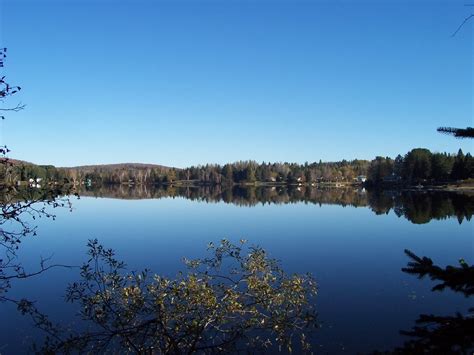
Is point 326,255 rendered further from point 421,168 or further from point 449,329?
point 421,168

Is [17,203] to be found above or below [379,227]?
above

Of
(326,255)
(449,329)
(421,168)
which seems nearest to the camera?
(449,329)

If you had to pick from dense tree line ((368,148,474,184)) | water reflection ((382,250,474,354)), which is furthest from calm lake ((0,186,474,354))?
dense tree line ((368,148,474,184))

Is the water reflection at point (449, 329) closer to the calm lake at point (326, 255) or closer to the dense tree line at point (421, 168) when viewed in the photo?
the calm lake at point (326, 255)

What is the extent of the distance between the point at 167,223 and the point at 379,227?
26.4 metres

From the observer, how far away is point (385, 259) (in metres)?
31.2

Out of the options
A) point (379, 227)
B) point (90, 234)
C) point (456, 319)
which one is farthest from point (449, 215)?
point (456, 319)

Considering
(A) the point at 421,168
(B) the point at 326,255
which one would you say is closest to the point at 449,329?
(B) the point at 326,255

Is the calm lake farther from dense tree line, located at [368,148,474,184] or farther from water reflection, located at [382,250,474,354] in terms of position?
dense tree line, located at [368,148,474,184]

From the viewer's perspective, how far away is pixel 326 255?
32.4m

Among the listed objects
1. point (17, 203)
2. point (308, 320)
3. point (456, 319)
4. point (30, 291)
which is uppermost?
point (17, 203)

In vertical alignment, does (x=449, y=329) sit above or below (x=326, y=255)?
above

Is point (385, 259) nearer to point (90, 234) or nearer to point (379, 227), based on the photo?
point (379, 227)

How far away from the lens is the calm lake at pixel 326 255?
58.2ft
